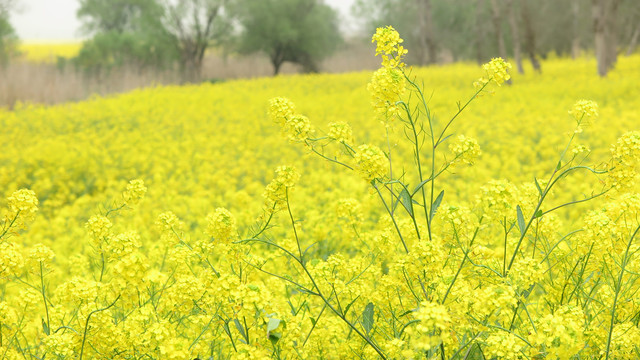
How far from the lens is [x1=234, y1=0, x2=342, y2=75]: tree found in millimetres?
31641

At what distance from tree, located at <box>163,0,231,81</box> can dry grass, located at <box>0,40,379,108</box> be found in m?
1.32

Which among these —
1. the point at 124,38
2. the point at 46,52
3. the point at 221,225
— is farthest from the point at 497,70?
the point at 46,52

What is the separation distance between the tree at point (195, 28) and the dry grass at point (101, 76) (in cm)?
132

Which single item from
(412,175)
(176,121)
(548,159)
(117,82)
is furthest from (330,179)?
(117,82)

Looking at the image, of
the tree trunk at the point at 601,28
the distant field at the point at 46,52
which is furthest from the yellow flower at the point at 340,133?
the distant field at the point at 46,52

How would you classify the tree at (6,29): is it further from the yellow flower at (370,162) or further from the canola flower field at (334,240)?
the yellow flower at (370,162)

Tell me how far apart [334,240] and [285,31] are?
90.8ft

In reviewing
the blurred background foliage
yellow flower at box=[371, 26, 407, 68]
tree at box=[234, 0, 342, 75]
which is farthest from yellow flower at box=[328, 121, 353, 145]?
tree at box=[234, 0, 342, 75]

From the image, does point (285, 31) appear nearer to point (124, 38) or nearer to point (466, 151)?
point (124, 38)

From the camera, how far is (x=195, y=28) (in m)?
29.8

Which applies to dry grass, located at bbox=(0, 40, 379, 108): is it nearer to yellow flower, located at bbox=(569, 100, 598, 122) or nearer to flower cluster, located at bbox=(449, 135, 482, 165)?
flower cluster, located at bbox=(449, 135, 482, 165)

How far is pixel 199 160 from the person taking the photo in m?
10.1

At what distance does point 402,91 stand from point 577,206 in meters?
5.30

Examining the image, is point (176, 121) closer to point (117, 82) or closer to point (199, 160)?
point (199, 160)
